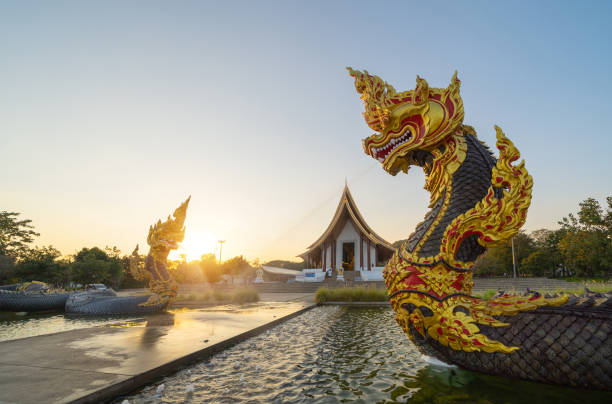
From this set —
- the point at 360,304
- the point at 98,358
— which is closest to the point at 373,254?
the point at 360,304

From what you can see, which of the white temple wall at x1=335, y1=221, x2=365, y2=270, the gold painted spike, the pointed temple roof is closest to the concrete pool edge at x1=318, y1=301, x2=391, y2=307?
the gold painted spike

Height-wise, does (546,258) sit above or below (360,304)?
above

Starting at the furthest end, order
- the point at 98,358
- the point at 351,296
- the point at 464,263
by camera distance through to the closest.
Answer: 1. the point at 351,296
2. the point at 98,358
3. the point at 464,263

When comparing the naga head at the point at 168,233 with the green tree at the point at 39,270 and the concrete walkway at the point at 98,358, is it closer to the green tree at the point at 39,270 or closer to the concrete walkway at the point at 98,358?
the concrete walkway at the point at 98,358

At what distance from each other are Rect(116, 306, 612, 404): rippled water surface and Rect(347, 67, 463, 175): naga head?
2.24 metres

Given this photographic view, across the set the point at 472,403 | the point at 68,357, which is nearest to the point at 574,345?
the point at 472,403

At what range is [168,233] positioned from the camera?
376 inches

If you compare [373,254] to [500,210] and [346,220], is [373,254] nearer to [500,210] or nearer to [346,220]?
[346,220]

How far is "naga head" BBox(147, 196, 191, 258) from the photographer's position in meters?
9.43

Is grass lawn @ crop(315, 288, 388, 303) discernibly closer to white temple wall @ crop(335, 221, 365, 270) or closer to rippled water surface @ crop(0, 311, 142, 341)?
rippled water surface @ crop(0, 311, 142, 341)

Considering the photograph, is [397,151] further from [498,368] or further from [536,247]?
[536,247]

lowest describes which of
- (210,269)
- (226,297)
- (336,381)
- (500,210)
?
(210,269)

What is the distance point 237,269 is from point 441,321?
171 feet

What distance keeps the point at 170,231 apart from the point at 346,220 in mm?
24472
